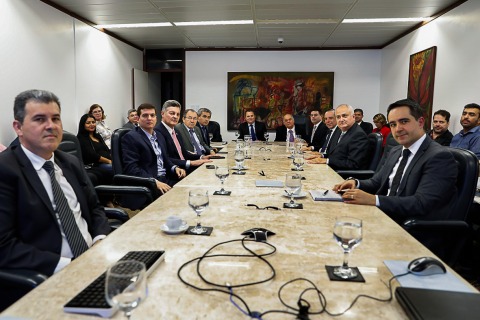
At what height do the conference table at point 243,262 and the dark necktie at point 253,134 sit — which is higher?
the dark necktie at point 253,134

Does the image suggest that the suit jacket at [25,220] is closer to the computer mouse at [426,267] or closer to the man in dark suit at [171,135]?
the computer mouse at [426,267]

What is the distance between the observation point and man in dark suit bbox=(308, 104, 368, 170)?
13.1 ft

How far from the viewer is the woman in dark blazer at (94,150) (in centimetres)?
525

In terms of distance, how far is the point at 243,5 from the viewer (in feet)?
16.9

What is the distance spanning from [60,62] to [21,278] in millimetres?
4960

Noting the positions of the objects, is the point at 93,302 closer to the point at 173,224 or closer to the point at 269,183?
the point at 173,224

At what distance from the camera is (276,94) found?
8.75 metres

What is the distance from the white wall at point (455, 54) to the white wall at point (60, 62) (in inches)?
220

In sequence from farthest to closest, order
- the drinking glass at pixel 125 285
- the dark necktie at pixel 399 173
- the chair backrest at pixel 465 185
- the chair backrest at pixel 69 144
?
the chair backrest at pixel 69 144 → the dark necktie at pixel 399 173 → the chair backrest at pixel 465 185 → the drinking glass at pixel 125 285

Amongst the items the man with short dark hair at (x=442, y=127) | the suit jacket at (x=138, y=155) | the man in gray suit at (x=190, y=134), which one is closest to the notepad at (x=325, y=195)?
the suit jacket at (x=138, y=155)

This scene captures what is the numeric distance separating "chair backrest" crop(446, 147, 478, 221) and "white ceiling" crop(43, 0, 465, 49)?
3.65 metres

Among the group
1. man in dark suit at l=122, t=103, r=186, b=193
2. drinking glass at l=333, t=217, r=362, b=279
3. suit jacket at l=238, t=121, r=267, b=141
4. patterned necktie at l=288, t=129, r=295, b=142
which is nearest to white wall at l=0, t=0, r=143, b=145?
man in dark suit at l=122, t=103, r=186, b=193

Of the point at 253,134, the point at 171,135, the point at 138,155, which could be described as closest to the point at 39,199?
the point at 138,155

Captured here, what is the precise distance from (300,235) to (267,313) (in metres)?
0.61
